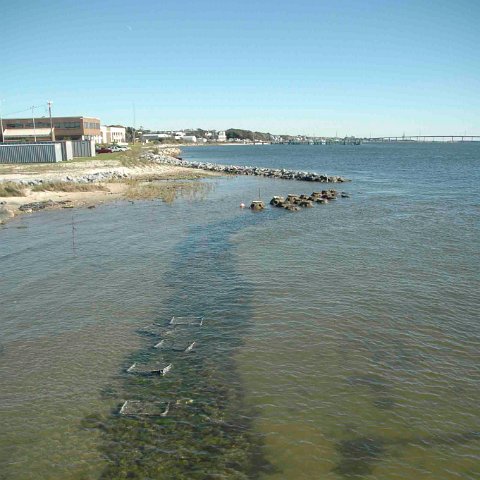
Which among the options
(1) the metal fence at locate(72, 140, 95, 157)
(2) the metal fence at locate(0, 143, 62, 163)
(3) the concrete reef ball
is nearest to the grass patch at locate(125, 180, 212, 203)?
(3) the concrete reef ball

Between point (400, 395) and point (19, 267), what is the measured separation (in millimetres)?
20894

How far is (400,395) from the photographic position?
12.3 m

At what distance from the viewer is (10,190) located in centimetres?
4509

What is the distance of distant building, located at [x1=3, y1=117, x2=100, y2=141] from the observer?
372 feet

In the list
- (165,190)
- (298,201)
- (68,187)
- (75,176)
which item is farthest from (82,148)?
(298,201)

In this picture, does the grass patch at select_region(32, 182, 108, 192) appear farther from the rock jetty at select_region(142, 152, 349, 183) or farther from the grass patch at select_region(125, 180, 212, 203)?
the rock jetty at select_region(142, 152, 349, 183)

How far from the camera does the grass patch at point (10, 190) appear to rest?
4431 centimetres

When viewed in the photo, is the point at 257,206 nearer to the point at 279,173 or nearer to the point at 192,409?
the point at 192,409

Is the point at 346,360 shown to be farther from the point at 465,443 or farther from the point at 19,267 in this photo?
the point at 19,267

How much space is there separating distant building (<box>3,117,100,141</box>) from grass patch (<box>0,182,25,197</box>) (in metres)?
73.4

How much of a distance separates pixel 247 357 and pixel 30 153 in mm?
67790

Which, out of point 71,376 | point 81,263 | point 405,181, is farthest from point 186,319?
point 405,181

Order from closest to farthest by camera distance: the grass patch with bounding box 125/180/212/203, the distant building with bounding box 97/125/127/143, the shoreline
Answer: the shoreline
the grass patch with bounding box 125/180/212/203
the distant building with bounding box 97/125/127/143

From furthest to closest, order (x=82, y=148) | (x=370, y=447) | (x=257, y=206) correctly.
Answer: (x=82, y=148), (x=257, y=206), (x=370, y=447)
